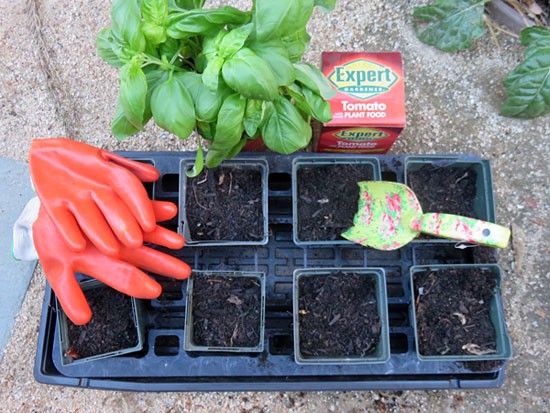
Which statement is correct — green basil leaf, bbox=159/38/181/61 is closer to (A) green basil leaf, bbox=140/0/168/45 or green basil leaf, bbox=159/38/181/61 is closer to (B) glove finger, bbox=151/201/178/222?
(A) green basil leaf, bbox=140/0/168/45

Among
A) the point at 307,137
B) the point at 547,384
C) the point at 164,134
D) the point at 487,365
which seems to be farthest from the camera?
the point at 164,134

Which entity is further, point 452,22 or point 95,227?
point 452,22

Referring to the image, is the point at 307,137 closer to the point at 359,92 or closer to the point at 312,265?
the point at 359,92

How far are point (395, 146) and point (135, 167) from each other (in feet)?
2.70

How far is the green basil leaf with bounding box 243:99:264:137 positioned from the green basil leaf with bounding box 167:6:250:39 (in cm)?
15

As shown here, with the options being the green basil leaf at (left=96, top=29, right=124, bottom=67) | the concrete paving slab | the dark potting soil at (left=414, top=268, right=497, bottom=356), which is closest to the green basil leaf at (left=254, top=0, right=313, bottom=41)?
the green basil leaf at (left=96, top=29, right=124, bottom=67)

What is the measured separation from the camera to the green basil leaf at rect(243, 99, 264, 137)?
0.84 meters

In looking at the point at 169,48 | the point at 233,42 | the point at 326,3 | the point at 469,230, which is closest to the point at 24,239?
the point at 169,48

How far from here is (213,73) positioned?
0.74m

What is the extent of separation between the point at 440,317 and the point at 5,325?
4.19 ft

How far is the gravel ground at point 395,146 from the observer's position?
50.0 inches

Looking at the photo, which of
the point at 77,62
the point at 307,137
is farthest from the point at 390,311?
the point at 77,62

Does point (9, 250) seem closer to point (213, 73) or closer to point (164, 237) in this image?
point (164, 237)

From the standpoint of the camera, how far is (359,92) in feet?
3.30
